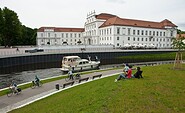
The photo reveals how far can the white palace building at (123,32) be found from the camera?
81625mm

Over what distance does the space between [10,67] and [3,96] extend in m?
26.1

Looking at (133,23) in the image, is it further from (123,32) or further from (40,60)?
(40,60)

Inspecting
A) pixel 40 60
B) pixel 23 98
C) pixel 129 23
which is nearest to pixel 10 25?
pixel 40 60

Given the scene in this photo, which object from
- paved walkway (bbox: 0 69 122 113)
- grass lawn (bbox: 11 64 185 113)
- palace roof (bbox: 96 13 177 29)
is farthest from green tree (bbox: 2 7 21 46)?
grass lawn (bbox: 11 64 185 113)

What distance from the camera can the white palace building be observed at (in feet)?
268

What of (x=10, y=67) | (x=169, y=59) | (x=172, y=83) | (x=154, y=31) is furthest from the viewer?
(x=154, y=31)

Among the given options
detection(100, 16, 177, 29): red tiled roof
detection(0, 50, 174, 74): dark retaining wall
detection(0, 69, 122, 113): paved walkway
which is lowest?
detection(0, 69, 122, 113): paved walkway

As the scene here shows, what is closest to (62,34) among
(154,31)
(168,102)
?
(154,31)

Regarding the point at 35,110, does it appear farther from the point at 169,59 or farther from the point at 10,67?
the point at 169,59

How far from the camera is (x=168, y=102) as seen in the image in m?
9.44

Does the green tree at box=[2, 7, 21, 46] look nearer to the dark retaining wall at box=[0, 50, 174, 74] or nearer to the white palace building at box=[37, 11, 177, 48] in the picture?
the dark retaining wall at box=[0, 50, 174, 74]

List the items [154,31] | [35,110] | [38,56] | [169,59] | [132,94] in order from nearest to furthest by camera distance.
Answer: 1. [132,94]
2. [35,110]
3. [38,56]
4. [169,59]
5. [154,31]

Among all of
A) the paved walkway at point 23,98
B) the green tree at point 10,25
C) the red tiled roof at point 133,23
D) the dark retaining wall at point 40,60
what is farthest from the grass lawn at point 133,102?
the red tiled roof at point 133,23

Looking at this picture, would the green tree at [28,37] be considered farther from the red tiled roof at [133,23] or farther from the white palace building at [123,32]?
the red tiled roof at [133,23]
